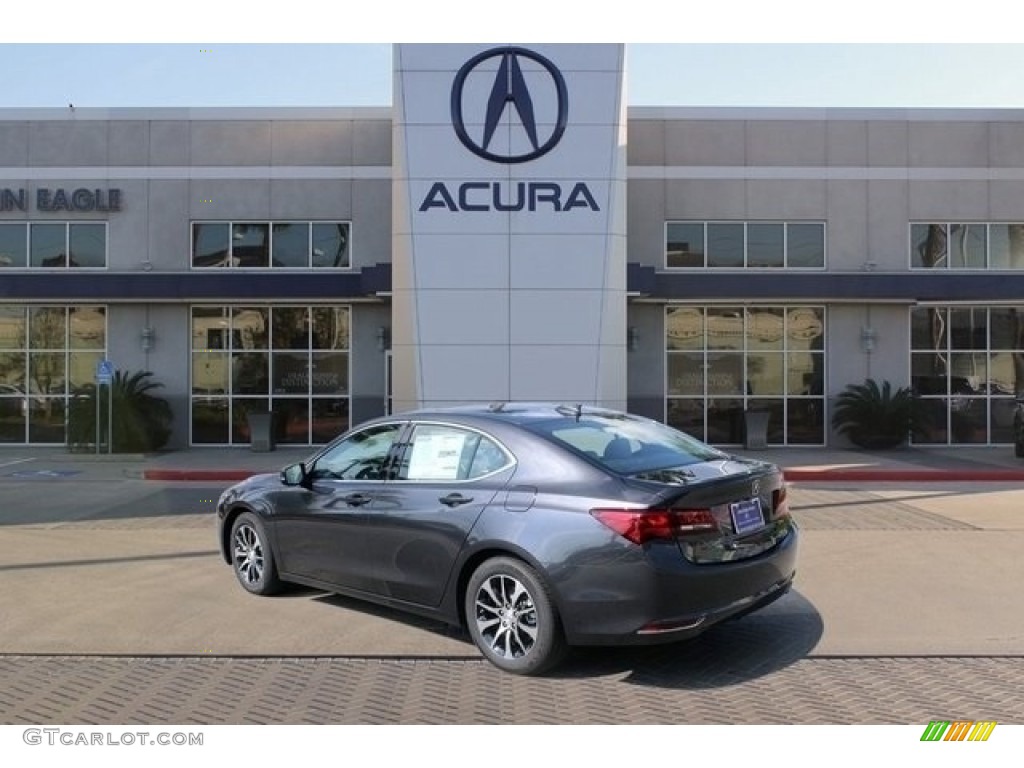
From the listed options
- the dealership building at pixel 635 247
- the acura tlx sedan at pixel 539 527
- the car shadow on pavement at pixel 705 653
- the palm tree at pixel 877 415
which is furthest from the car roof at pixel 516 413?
the palm tree at pixel 877 415

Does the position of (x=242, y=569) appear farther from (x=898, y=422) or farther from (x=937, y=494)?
(x=898, y=422)

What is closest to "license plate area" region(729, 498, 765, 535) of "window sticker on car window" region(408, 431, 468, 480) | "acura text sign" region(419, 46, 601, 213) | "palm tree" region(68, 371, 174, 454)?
"window sticker on car window" region(408, 431, 468, 480)

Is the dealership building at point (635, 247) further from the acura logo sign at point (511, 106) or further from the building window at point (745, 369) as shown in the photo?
the acura logo sign at point (511, 106)

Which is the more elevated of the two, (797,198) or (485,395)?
(797,198)

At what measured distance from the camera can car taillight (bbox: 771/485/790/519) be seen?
548 cm

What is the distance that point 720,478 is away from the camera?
512cm

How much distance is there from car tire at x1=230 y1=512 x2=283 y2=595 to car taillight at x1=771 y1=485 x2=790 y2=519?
368 cm

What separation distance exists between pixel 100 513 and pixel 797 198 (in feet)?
55.0

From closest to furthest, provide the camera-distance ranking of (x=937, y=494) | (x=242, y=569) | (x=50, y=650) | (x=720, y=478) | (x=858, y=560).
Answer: (x=720, y=478), (x=50, y=650), (x=242, y=569), (x=858, y=560), (x=937, y=494)

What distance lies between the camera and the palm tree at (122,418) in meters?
19.5

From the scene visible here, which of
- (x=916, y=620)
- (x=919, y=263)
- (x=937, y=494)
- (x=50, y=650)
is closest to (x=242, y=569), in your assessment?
(x=50, y=650)

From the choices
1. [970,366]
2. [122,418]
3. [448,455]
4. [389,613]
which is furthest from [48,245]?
[970,366]

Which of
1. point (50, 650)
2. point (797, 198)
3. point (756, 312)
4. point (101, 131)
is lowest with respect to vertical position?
point (50, 650)

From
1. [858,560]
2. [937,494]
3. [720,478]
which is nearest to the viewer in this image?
[720,478]
